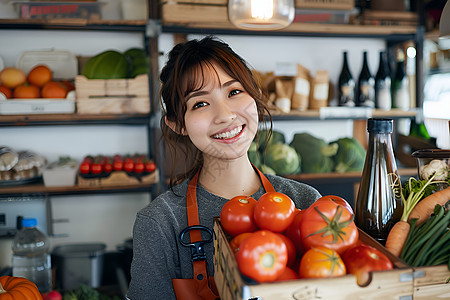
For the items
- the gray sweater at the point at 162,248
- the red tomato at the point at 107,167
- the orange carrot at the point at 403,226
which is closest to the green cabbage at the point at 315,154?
the red tomato at the point at 107,167

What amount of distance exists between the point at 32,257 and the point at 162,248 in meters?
1.53

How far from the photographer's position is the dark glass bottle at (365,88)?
264cm

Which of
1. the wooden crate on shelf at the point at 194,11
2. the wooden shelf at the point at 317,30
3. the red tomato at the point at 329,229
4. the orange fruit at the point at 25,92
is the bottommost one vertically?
the red tomato at the point at 329,229

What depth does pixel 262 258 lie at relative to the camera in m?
0.55

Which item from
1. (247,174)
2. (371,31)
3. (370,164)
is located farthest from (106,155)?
(370,164)

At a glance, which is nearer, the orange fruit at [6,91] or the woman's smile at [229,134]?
the woman's smile at [229,134]

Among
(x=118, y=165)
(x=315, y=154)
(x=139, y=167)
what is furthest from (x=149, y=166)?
(x=315, y=154)

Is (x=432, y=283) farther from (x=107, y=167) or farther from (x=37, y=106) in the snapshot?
(x=37, y=106)

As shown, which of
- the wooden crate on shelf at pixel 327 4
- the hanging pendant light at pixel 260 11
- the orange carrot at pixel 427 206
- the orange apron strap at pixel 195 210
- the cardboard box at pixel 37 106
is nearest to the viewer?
the orange carrot at pixel 427 206

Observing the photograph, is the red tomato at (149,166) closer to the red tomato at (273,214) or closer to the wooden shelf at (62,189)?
the wooden shelf at (62,189)

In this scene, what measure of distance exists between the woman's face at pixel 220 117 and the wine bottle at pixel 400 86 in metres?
1.86

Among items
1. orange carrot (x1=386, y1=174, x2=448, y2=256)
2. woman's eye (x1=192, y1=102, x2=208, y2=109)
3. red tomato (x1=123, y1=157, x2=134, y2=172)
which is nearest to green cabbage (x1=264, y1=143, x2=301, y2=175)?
red tomato (x1=123, y1=157, x2=134, y2=172)

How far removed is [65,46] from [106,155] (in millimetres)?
680

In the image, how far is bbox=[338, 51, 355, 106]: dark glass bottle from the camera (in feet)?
8.67
